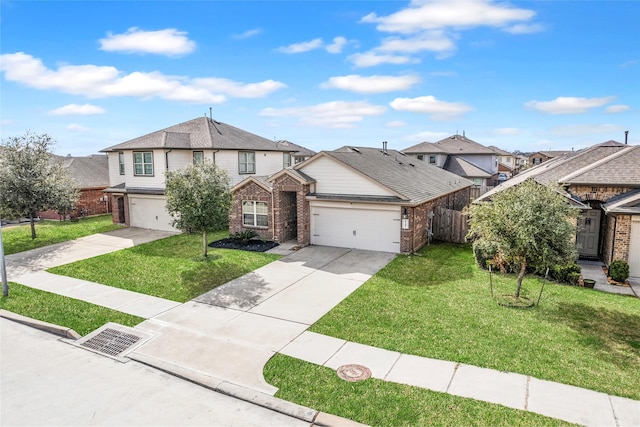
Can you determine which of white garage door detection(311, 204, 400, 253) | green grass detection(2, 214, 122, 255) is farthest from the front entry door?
green grass detection(2, 214, 122, 255)

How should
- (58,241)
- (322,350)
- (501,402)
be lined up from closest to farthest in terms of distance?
(501,402) → (322,350) → (58,241)

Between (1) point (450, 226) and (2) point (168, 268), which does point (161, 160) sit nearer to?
(2) point (168, 268)

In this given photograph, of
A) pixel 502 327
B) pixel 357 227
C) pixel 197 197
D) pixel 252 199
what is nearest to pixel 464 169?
pixel 357 227

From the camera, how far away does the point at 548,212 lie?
10.5 m

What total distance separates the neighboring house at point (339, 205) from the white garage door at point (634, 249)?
7414 millimetres

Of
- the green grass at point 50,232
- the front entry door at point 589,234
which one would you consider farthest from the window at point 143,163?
the front entry door at point 589,234

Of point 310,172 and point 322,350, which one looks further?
point 310,172

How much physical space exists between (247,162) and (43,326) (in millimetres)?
16691

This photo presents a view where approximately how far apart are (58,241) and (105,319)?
12.6 meters

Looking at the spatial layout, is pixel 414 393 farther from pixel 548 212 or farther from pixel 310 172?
pixel 310 172

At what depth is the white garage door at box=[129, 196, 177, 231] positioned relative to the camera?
23652 mm

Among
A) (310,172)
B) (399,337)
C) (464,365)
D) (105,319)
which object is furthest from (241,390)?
(310,172)

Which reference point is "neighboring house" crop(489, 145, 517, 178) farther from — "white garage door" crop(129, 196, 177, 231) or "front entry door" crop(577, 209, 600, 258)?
"white garage door" crop(129, 196, 177, 231)

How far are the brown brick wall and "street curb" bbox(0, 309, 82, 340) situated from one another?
969cm
